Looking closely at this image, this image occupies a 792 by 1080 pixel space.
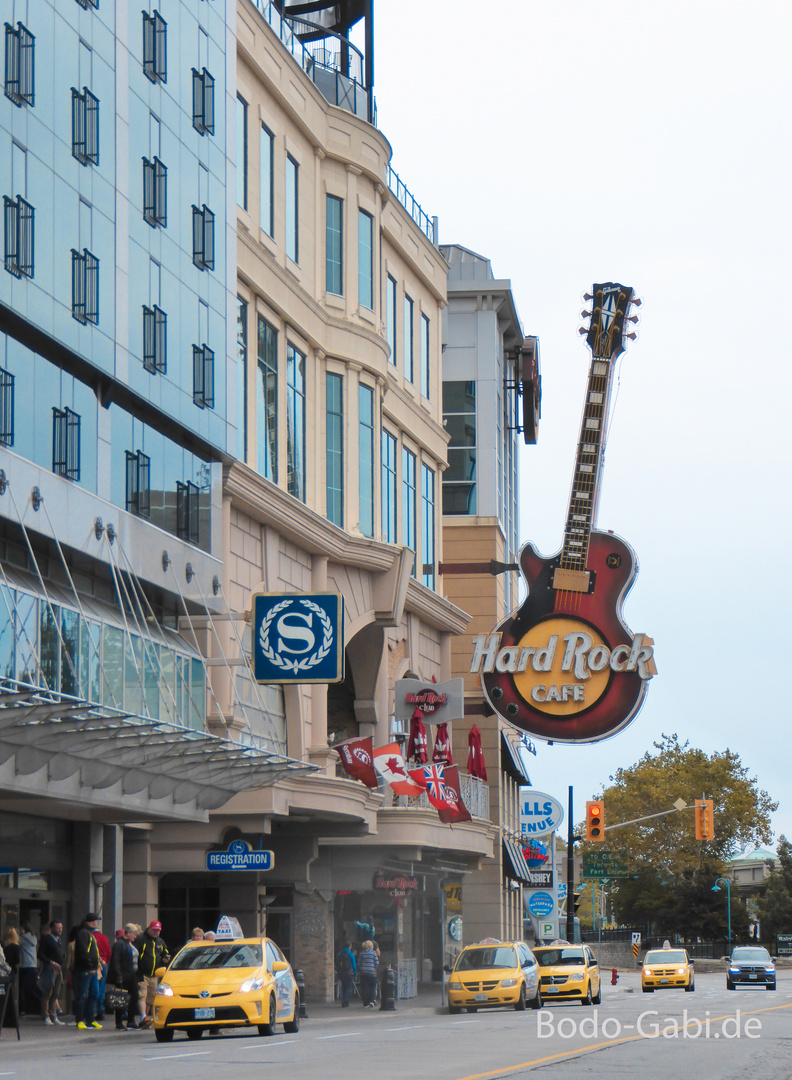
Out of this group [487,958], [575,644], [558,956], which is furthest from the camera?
[575,644]

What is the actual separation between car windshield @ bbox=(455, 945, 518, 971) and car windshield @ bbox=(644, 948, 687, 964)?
20.3 metres

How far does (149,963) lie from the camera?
90.8 feet

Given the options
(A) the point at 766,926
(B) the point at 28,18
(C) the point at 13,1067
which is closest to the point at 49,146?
(B) the point at 28,18

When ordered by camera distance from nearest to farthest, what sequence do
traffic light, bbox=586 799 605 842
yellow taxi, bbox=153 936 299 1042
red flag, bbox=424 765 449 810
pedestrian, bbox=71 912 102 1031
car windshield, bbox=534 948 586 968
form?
yellow taxi, bbox=153 936 299 1042
pedestrian, bbox=71 912 102 1031
car windshield, bbox=534 948 586 968
red flag, bbox=424 765 449 810
traffic light, bbox=586 799 605 842

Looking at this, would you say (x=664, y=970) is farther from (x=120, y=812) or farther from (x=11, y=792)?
(x=11, y=792)

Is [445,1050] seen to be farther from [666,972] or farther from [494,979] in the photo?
[666,972]

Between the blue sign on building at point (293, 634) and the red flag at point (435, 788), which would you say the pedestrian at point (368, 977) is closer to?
the red flag at point (435, 788)

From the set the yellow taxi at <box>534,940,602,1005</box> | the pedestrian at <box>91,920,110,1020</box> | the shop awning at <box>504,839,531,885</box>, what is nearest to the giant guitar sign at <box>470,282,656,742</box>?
the yellow taxi at <box>534,940,602,1005</box>

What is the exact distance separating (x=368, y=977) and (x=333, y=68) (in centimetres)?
2400

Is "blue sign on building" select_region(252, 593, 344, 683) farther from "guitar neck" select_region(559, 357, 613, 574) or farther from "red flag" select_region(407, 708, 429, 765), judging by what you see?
"guitar neck" select_region(559, 357, 613, 574)

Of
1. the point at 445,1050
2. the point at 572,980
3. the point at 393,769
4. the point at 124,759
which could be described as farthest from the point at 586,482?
the point at 445,1050

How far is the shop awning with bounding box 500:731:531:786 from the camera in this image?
62522 millimetres

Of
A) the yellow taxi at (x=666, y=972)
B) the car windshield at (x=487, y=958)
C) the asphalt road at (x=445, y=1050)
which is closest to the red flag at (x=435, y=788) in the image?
the car windshield at (x=487, y=958)

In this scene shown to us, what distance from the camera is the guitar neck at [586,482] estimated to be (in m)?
50.8
